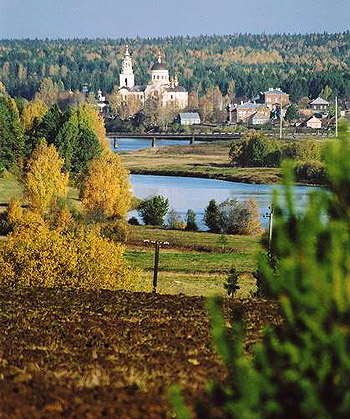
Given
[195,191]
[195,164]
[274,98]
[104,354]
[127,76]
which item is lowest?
[274,98]

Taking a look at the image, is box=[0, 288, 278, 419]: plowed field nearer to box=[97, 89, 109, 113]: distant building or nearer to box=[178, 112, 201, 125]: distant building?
box=[178, 112, 201, 125]: distant building

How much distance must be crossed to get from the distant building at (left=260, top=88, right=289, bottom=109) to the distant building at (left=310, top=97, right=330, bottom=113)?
4933 millimetres

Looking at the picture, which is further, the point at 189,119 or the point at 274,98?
the point at 274,98

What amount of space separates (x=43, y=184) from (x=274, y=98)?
80522 mm

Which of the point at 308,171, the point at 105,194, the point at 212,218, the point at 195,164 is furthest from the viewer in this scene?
the point at 195,164

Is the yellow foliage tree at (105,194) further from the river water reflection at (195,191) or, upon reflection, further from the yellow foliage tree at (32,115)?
the yellow foliage tree at (32,115)

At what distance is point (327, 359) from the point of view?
3.21 metres

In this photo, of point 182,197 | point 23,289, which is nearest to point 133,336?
point 23,289

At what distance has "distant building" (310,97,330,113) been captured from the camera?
102562 mm

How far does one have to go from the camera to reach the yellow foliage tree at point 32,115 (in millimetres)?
47156

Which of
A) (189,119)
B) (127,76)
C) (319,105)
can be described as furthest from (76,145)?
(127,76)

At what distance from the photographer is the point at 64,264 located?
1512 cm

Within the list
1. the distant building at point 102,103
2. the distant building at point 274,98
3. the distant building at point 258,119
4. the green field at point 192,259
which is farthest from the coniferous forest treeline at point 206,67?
the green field at point 192,259

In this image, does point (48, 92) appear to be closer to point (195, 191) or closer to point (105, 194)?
point (195, 191)
